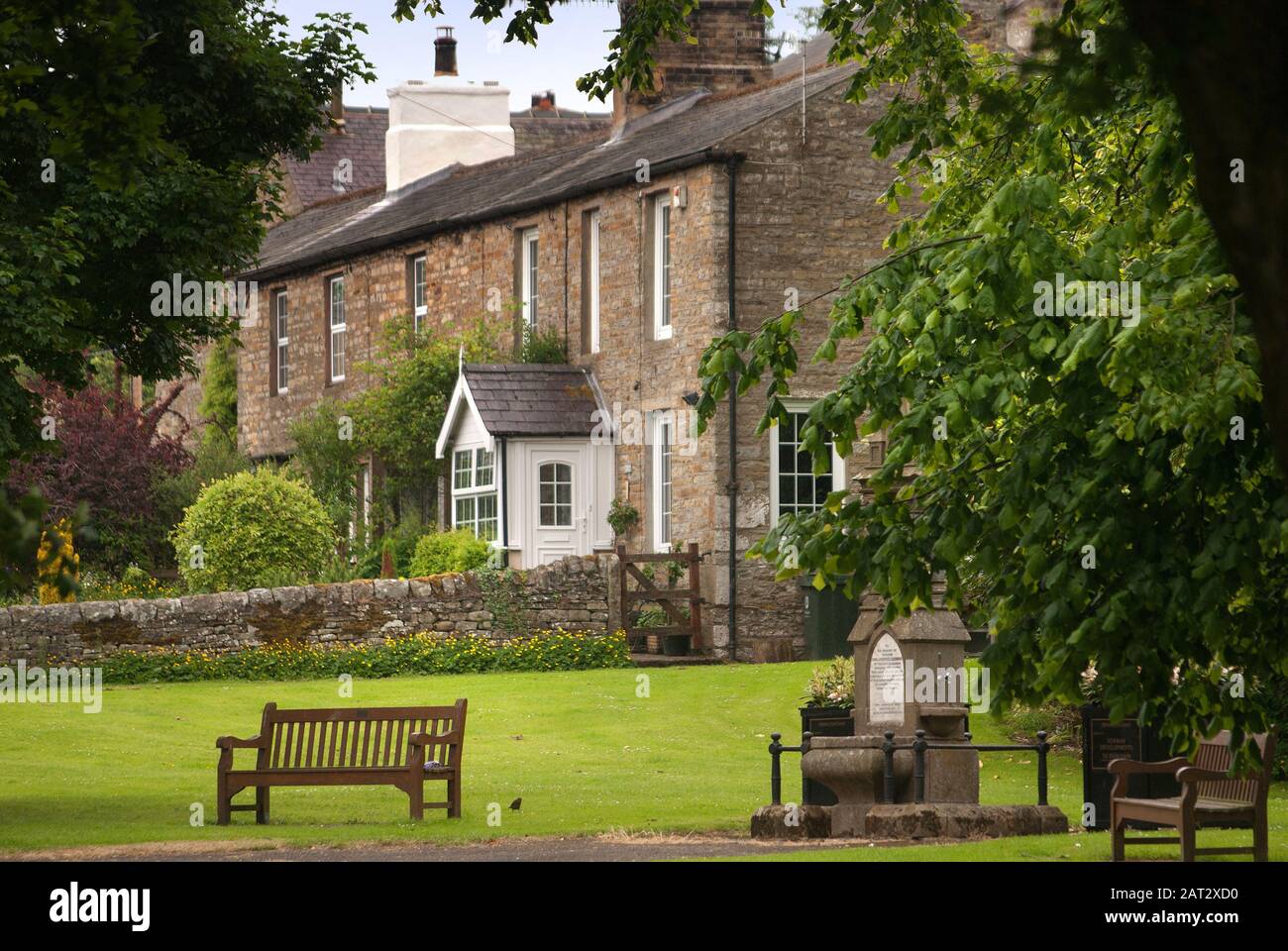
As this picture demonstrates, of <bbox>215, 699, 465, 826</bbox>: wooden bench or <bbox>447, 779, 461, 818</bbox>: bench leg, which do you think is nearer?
<bbox>215, 699, 465, 826</bbox>: wooden bench

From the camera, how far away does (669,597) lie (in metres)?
27.9

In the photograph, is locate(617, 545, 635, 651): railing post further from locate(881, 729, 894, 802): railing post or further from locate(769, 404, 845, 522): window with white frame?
locate(881, 729, 894, 802): railing post

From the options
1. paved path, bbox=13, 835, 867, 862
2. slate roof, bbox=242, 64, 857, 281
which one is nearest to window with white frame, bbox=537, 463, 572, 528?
slate roof, bbox=242, 64, 857, 281

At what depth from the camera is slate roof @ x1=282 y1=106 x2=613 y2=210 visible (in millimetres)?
50062

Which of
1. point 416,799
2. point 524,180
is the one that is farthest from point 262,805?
point 524,180

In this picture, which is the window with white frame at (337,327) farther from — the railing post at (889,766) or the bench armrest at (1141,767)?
the bench armrest at (1141,767)

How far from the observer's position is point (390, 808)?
16.5 m

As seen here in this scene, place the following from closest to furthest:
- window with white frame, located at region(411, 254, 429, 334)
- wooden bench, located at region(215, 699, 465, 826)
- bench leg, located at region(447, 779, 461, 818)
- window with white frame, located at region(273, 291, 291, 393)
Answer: wooden bench, located at region(215, 699, 465, 826)
bench leg, located at region(447, 779, 461, 818)
window with white frame, located at region(411, 254, 429, 334)
window with white frame, located at region(273, 291, 291, 393)

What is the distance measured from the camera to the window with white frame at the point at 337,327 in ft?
126

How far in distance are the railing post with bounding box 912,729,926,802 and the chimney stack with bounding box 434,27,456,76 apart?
2953 centimetres

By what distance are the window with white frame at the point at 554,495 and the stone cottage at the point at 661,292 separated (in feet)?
0.10
